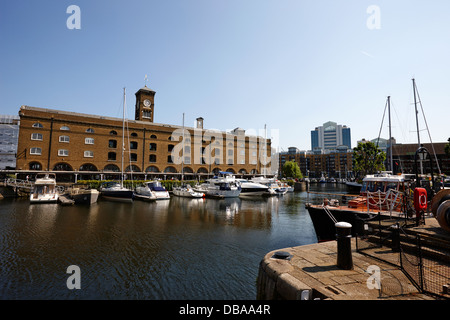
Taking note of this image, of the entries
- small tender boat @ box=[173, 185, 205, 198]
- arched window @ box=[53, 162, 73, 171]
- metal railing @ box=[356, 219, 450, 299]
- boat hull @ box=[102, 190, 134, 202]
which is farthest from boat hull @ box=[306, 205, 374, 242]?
arched window @ box=[53, 162, 73, 171]

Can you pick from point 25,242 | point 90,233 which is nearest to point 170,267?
point 90,233

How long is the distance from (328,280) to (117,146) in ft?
175

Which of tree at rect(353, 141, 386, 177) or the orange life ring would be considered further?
tree at rect(353, 141, 386, 177)

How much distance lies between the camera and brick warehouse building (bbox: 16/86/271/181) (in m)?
44.1

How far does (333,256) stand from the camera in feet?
23.1

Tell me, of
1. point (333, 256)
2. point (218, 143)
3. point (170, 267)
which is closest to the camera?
point (333, 256)

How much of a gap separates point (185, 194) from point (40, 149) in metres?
30.6

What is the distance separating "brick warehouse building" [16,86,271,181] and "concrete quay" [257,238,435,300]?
124ft

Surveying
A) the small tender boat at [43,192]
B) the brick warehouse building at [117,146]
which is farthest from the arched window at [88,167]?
the small tender boat at [43,192]

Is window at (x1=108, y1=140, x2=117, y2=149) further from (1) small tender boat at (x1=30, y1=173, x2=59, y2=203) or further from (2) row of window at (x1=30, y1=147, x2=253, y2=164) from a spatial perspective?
(1) small tender boat at (x1=30, y1=173, x2=59, y2=203)

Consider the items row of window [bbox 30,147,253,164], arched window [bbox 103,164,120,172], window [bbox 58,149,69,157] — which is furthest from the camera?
arched window [bbox 103,164,120,172]

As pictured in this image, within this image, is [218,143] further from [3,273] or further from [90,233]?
[3,273]

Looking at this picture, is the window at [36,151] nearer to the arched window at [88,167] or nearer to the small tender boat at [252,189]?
the arched window at [88,167]
